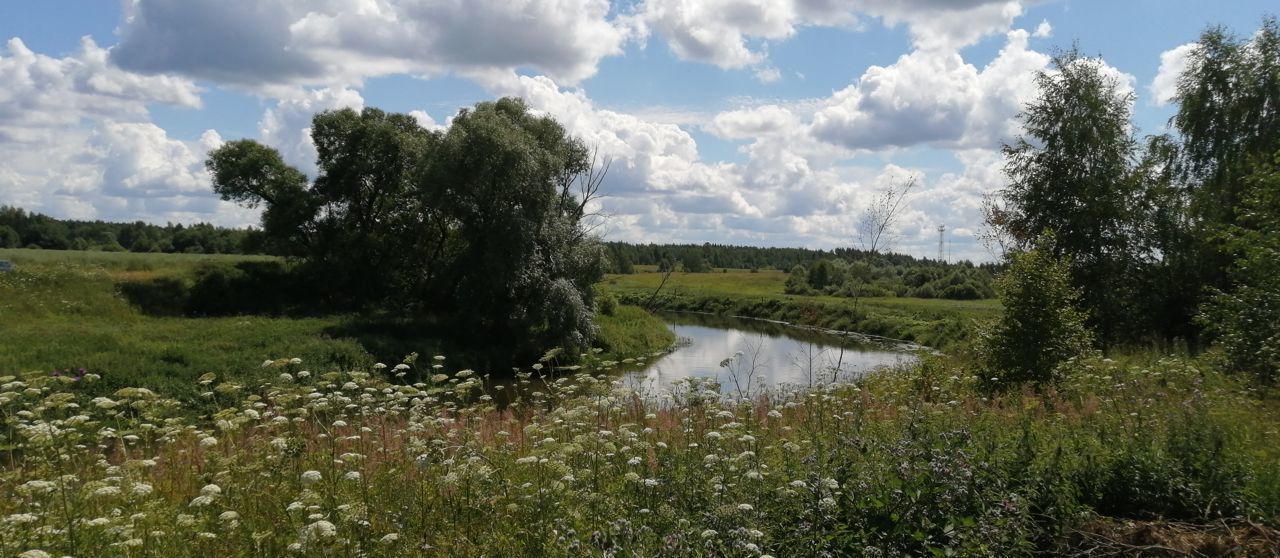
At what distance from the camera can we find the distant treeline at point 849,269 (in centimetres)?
940

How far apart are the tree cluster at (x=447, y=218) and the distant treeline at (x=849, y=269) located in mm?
4185

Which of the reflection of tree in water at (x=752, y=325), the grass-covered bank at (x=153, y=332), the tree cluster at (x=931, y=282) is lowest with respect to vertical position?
the reflection of tree in water at (x=752, y=325)

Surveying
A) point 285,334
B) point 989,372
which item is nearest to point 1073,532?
point 989,372

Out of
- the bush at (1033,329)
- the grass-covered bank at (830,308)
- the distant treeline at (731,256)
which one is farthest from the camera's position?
the distant treeline at (731,256)

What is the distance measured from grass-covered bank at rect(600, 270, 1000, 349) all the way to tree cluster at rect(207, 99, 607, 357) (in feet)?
18.9

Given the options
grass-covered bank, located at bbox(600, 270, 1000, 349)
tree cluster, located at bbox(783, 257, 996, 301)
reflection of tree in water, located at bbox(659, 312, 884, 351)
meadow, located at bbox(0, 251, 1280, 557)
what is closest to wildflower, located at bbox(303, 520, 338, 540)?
meadow, located at bbox(0, 251, 1280, 557)

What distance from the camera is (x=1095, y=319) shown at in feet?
74.3

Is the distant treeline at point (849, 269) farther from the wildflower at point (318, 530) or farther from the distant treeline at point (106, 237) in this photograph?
the distant treeline at point (106, 237)

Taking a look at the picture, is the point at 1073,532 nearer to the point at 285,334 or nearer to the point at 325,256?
the point at 285,334

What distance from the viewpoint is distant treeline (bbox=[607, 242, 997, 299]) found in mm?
9398

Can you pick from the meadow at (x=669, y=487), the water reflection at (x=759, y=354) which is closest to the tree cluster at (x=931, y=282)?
the water reflection at (x=759, y=354)

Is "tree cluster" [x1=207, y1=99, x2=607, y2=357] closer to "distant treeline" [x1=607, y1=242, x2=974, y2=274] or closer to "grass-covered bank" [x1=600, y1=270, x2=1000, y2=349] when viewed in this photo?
"grass-covered bank" [x1=600, y1=270, x2=1000, y2=349]

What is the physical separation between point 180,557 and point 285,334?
24358mm

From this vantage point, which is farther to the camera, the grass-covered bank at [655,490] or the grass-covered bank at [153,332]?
the grass-covered bank at [153,332]
